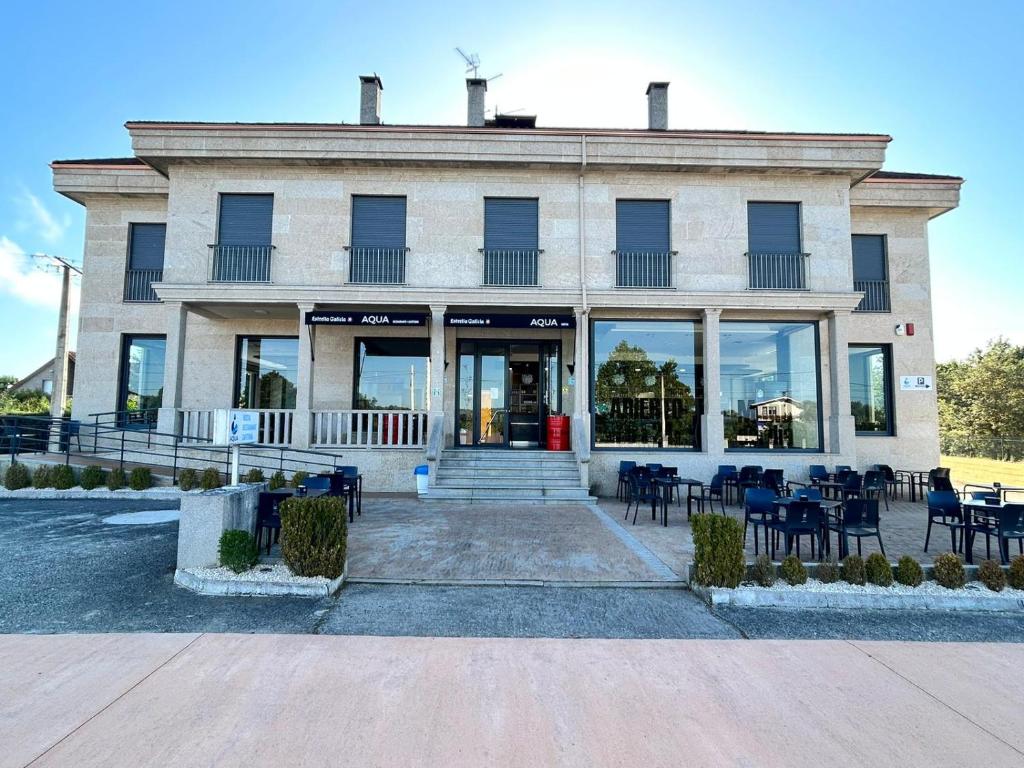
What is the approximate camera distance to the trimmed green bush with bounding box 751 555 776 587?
522cm

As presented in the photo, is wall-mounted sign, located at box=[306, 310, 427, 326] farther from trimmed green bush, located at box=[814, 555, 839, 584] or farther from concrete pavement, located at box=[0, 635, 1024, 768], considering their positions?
trimmed green bush, located at box=[814, 555, 839, 584]

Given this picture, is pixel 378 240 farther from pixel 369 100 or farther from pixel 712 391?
pixel 712 391

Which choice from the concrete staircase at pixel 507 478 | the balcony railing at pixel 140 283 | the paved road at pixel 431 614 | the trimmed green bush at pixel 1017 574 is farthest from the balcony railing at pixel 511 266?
the trimmed green bush at pixel 1017 574

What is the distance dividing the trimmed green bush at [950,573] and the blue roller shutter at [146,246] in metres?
17.5

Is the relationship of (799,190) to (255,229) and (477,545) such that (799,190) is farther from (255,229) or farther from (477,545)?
(255,229)

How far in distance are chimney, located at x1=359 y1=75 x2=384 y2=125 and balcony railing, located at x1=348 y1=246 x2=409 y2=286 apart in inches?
177

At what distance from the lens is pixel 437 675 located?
11.8ft

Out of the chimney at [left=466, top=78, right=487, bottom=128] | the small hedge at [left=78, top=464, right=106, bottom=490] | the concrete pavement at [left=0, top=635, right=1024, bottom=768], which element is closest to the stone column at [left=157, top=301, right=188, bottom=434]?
the small hedge at [left=78, top=464, right=106, bottom=490]

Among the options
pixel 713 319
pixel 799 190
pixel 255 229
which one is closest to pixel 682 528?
pixel 713 319

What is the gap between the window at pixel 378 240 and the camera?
40.7 feet

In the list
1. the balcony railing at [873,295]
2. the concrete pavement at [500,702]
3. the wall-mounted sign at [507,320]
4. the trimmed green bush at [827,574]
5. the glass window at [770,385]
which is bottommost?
the concrete pavement at [500,702]

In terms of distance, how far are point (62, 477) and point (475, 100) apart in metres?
14.0

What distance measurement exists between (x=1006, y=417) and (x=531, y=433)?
38.1 metres

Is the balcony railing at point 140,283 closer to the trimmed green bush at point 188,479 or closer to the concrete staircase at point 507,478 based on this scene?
the trimmed green bush at point 188,479
